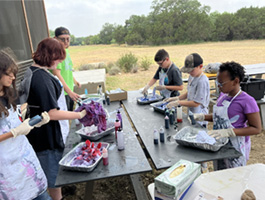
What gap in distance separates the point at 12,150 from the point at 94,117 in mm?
867

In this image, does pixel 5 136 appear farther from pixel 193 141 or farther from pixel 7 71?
pixel 193 141

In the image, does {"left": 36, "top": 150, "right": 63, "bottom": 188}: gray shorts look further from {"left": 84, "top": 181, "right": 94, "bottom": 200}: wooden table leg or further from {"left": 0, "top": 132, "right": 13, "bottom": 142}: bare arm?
{"left": 0, "top": 132, "right": 13, "bottom": 142}: bare arm

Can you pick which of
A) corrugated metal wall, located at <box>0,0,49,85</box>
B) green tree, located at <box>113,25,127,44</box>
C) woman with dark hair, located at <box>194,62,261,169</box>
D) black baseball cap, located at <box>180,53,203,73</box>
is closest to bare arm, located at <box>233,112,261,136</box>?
woman with dark hair, located at <box>194,62,261,169</box>

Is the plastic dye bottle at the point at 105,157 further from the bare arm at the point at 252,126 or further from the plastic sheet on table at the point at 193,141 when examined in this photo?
the bare arm at the point at 252,126

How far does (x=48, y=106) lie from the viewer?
1.97 m

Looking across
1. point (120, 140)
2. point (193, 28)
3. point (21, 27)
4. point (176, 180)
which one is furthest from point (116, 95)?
point (193, 28)

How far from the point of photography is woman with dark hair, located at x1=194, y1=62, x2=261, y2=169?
1862 millimetres

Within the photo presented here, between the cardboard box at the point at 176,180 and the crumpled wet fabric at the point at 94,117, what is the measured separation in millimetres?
1201

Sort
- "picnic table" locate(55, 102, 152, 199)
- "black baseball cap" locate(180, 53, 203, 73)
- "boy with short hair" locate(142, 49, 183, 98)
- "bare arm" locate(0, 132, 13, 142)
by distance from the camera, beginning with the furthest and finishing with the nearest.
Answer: "boy with short hair" locate(142, 49, 183, 98), "black baseball cap" locate(180, 53, 203, 73), "picnic table" locate(55, 102, 152, 199), "bare arm" locate(0, 132, 13, 142)

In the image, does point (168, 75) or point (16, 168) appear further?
point (168, 75)

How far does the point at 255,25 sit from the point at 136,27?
1829 centimetres

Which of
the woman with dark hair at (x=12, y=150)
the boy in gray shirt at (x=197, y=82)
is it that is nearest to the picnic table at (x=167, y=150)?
the boy in gray shirt at (x=197, y=82)

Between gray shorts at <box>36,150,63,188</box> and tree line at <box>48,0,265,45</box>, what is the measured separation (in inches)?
1112

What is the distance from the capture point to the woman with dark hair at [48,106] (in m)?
1.95
